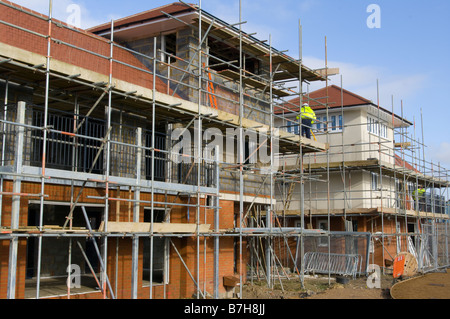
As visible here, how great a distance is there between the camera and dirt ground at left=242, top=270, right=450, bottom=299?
49.4ft

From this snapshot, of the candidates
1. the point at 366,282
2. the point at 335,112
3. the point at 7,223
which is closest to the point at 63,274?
the point at 7,223

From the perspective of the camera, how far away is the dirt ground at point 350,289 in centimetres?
1505

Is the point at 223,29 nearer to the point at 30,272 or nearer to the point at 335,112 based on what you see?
the point at 30,272

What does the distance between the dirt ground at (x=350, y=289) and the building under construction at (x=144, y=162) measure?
0.63 m

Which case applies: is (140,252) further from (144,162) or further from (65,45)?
(65,45)

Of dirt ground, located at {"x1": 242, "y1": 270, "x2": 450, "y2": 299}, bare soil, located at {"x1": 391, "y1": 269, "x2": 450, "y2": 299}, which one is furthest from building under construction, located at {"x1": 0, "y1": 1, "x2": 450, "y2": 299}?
bare soil, located at {"x1": 391, "y1": 269, "x2": 450, "y2": 299}

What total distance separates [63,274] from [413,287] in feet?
37.9

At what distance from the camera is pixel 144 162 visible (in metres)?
13.3

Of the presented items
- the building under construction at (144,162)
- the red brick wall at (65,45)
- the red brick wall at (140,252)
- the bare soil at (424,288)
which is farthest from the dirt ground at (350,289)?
the red brick wall at (65,45)

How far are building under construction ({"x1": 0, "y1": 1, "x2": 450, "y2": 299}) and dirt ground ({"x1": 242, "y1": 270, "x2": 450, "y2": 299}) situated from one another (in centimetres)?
63

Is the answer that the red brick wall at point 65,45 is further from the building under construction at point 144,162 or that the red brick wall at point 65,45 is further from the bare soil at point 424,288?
A: the bare soil at point 424,288

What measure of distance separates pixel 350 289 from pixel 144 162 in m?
8.07

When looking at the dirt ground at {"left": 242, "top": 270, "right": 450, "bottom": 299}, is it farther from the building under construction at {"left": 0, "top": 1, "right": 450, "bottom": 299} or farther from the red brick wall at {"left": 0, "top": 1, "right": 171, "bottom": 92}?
the red brick wall at {"left": 0, "top": 1, "right": 171, "bottom": 92}

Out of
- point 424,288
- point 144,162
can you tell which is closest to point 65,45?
point 144,162
